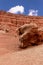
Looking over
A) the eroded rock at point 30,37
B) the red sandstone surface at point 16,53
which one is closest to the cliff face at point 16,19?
the red sandstone surface at point 16,53

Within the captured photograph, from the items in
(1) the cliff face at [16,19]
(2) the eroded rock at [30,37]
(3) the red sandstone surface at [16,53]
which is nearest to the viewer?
(3) the red sandstone surface at [16,53]

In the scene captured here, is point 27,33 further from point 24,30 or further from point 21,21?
point 21,21

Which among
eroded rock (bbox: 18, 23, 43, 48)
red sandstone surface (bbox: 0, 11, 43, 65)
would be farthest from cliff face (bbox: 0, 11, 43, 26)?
eroded rock (bbox: 18, 23, 43, 48)

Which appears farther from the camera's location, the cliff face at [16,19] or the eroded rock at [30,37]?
the cliff face at [16,19]

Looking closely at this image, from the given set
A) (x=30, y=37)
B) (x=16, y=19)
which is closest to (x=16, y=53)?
(x=30, y=37)

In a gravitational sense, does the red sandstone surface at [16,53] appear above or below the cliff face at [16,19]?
below

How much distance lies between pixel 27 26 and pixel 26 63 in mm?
4140

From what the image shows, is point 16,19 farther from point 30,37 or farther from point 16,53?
point 16,53

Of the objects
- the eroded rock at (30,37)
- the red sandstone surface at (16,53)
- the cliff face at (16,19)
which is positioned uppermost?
the cliff face at (16,19)

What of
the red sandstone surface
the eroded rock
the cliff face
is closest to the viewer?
the red sandstone surface

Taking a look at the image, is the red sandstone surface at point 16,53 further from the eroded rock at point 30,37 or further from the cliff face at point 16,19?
the cliff face at point 16,19

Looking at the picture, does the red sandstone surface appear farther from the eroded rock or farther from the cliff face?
the cliff face

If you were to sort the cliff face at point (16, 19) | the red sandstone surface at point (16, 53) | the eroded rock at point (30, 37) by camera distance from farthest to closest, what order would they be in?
1. the cliff face at point (16, 19)
2. the eroded rock at point (30, 37)
3. the red sandstone surface at point (16, 53)

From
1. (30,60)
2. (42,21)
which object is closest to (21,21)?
(42,21)
